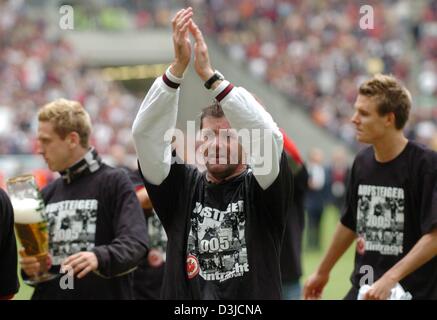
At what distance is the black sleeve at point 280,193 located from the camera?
4.35 m

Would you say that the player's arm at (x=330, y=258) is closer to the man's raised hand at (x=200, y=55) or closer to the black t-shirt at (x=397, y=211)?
the black t-shirt at (x=397, y=211)

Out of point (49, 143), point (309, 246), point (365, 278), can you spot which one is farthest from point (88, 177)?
point (309, 246)

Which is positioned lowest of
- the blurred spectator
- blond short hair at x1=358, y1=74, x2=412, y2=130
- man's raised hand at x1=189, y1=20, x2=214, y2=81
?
the blurred spectator

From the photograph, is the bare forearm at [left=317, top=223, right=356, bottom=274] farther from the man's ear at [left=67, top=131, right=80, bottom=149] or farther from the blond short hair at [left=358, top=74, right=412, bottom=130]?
the man's ear at [left=67, top=131, right=80, bottom=149]

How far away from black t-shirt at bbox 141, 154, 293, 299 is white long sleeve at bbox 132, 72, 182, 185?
124 millimetres

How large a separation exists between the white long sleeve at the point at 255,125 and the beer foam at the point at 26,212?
1837 millimetres

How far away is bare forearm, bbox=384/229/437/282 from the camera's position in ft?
17.3

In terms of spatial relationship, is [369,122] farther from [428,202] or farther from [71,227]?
[71,227]

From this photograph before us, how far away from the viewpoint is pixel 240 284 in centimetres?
444

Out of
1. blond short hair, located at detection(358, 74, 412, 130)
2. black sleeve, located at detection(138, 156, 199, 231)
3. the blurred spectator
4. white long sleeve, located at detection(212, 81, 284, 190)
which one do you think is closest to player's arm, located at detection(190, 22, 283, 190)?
white long sleeve, located at detection(212, 81, 284, 190)

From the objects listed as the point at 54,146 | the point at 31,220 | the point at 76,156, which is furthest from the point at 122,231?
the point at 54,146

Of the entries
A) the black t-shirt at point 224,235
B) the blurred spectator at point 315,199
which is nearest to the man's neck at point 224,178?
the black t-shirt at point 224,235

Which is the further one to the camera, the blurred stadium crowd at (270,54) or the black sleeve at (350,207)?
the blurred stadium crowd at (270,54)
